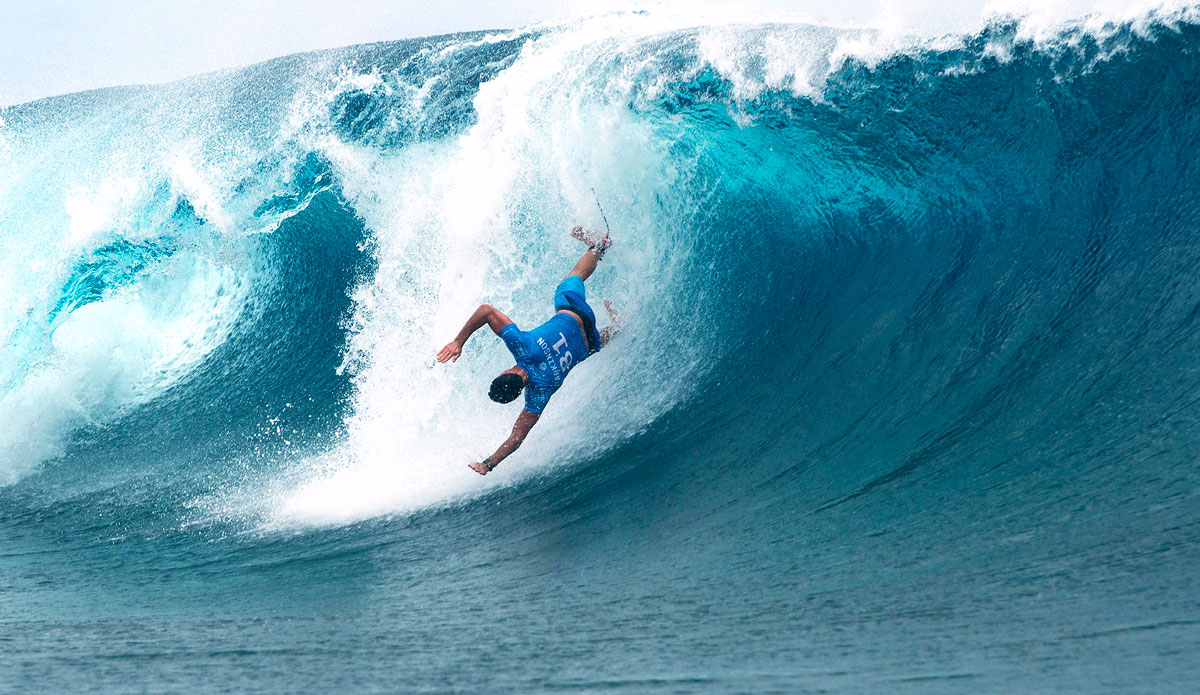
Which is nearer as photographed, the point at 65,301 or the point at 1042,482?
the point at 1042,482

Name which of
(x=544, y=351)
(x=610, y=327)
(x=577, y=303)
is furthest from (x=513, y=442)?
(x=610, y=327)

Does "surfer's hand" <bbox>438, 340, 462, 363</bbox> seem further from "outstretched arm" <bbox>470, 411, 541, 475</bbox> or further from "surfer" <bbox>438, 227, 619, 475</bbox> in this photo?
"outstretched arm" <bbox>470, 411, 541, 475</bbox>

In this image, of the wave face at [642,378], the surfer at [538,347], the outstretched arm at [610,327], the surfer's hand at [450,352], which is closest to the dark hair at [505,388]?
the surfer at [538,347]

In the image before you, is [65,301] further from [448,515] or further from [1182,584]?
[1182,584]

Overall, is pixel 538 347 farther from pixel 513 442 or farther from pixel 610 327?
pixel 610 327

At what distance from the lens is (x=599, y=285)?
673cm

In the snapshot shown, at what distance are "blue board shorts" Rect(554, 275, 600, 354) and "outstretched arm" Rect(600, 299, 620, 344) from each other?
44cm

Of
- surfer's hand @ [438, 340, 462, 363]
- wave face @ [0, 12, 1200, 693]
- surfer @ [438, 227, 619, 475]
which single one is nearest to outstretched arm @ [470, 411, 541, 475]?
surfer @ [438, 227, 619, 475]

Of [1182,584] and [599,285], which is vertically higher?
[599,285]

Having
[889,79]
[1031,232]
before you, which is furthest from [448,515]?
[889,79]

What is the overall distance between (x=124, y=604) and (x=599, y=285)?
12.7ft

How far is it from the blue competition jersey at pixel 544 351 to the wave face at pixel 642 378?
1.94ft

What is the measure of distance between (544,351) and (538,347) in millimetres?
47

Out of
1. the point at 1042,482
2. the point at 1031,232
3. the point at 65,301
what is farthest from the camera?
the point at 65,301
